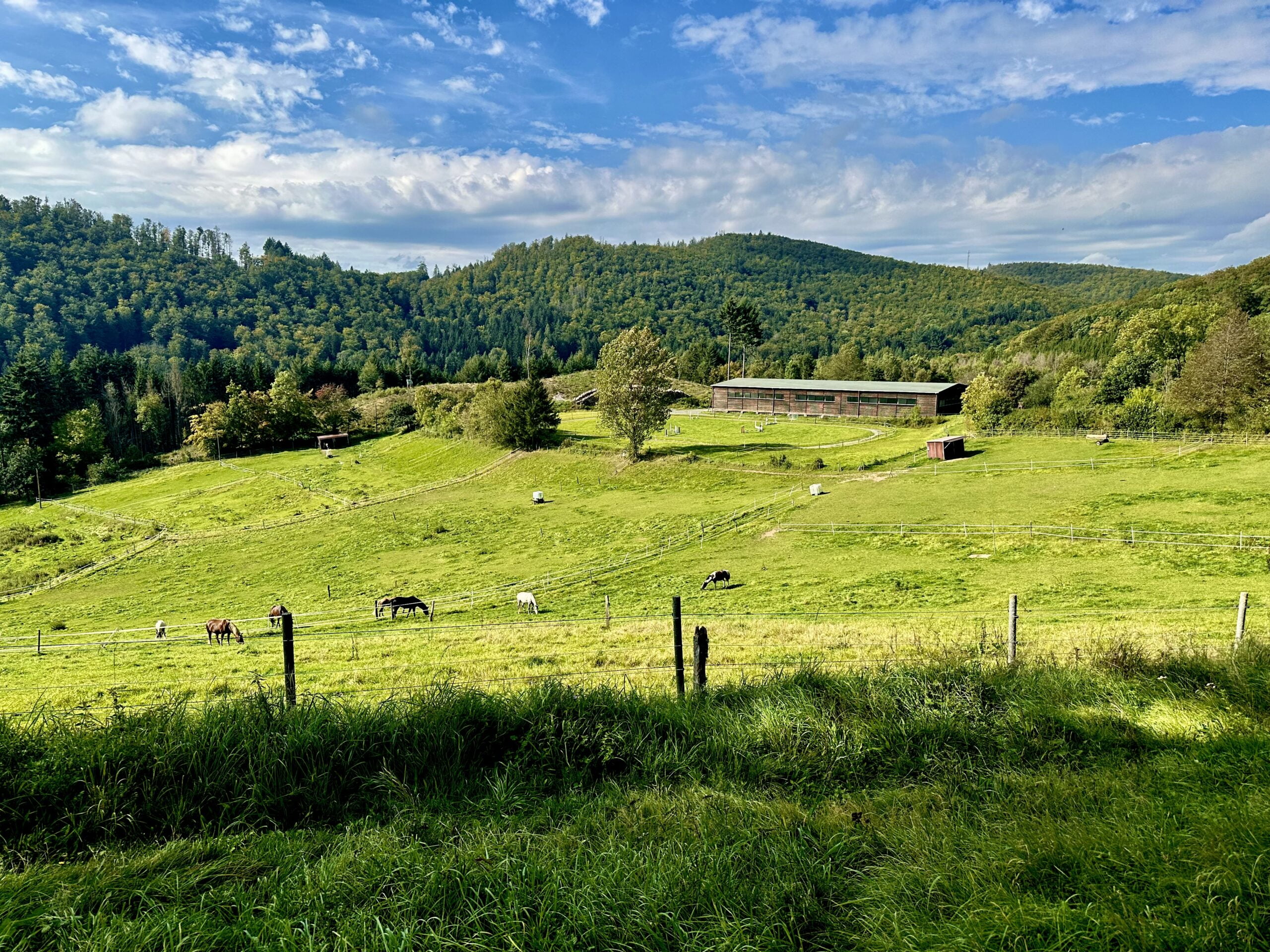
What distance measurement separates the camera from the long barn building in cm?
9419

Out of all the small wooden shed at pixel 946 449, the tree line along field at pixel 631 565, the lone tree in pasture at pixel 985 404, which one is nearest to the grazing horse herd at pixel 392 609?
the tree line along field at pixel 631 565

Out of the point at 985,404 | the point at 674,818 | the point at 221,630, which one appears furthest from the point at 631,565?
the point at 985,404

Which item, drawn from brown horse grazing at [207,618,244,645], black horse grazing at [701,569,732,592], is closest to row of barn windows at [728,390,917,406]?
black horse grazing at [701,569,732,592]

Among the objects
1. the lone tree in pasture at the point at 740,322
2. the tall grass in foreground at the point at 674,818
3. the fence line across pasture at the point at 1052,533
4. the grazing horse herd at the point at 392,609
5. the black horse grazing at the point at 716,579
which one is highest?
the lone tree in pasture at the point at 740,322

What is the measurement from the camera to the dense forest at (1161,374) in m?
58.8

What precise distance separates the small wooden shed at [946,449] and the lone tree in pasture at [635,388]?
2570 cm

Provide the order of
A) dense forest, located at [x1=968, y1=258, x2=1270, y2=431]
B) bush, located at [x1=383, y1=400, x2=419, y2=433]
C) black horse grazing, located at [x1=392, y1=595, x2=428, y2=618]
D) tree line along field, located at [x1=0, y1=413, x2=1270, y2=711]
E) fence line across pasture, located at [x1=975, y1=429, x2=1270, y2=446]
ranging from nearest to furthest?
tree line along field, located at [x1=0, y1=413, x2=1270, y2=711] → black horse grazing, located at [x1=392, y1=595, x2=428, y2=618] → fence line across pasture, located at [x1=975, y1=429, x2=1270, y2=446] → dense forest, located at [x1=968, y1=258, x2=1270, y2=431] → bush, located at [x1=383, y1=400, x2=419, y2=433]

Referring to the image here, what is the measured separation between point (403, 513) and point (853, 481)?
40.3m

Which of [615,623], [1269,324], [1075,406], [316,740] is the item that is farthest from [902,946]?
[1269,324]

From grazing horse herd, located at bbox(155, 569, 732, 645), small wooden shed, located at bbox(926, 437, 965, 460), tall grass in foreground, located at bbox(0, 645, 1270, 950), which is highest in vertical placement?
tall grass in foreground, located at bbox(0, 645, 1270, 950)

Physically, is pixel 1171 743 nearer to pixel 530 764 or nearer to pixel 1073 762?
pixel 1073 762

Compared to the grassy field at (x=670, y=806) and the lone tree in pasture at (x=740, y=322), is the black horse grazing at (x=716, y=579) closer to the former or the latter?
the grassy field at (x=670, y=806)

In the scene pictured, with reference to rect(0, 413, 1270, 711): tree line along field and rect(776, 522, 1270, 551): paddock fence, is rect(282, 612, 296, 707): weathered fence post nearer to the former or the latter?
rect(0, 413, 1270, 711): tree line along field

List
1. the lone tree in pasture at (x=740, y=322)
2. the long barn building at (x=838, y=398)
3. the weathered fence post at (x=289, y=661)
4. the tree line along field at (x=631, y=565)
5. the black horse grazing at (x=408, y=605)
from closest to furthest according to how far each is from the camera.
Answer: the weathered fence post at (x=289, y=661)
the tree line along field at (x=631, y=565)
the black horse grazing at (x=408, y=605)
the long barn building at (x=838, y=398)
the lone tree in pasture at (x=740, y=322)
